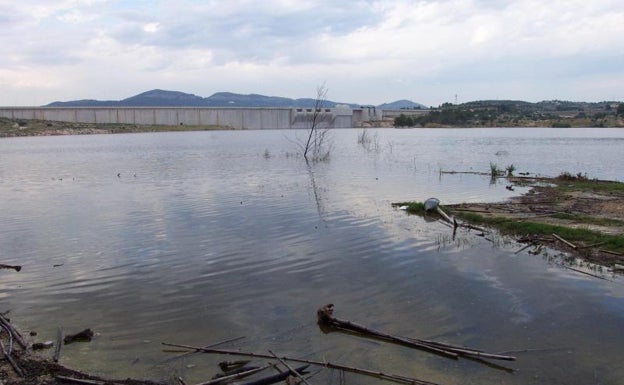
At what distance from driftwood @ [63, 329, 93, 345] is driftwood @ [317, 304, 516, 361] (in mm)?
4047

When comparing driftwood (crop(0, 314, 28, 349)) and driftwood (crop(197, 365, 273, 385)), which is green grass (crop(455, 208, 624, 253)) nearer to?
driftwood (crop(197, 365, 273, 385))

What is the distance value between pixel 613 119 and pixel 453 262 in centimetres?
18462

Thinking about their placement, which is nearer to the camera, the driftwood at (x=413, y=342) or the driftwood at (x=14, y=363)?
the driftwood at (x=14, y=363)

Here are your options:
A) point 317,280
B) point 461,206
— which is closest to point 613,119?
point 461,206

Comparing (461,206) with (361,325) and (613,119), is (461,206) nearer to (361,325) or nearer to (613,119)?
(361,325)

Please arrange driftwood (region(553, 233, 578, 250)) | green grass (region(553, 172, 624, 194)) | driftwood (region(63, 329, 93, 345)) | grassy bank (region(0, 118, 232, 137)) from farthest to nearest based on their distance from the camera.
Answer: grassy bank (region(0, 118, 232, 137)), green grass (region(553, 172, 624, 194)), driftwood (region(553, 233, 578, 250)), driftwood (region(63, 329, 93, 345))

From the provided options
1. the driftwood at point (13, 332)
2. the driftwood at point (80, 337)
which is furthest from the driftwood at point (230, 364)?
the driftwood at point (13, 332)

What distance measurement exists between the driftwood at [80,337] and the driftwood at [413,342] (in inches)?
159

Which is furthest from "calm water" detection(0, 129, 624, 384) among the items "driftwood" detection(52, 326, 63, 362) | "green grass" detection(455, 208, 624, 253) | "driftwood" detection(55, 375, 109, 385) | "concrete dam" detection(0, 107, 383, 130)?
"concrete dam" detection(0, 107, 383, 130)

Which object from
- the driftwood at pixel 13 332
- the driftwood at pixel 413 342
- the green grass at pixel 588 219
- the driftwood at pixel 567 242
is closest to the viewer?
the driftwood at pixel 413 342

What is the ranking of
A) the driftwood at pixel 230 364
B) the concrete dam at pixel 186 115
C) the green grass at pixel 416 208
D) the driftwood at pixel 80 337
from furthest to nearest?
1. the concrete dam at pixel 186 115
2. the green grass at pixel 416 208
3. the driftwood at pixel 80 337
4. the driftwood at pixel 230 364

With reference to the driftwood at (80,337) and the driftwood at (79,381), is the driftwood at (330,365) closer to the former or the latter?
the driftwood at (80,337)

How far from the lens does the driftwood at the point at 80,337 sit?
9.14m

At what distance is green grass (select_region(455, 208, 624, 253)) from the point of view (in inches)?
542
